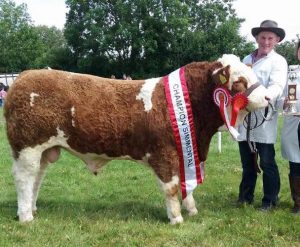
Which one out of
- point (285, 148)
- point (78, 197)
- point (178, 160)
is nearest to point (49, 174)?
point (78, 197)

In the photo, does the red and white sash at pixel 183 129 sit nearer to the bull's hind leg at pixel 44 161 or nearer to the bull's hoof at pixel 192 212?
the bull's hoof at pixel 192 212

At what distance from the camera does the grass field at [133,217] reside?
5.39 m

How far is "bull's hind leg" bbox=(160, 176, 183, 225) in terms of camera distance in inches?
231

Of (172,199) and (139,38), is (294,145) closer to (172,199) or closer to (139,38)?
(172,199)

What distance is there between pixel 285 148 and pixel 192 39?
39.1m

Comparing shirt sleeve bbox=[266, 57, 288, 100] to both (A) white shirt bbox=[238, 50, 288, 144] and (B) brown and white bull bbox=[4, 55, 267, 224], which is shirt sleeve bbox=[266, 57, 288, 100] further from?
(B) brown and white bull bbox=[4, 55, 267, 224]

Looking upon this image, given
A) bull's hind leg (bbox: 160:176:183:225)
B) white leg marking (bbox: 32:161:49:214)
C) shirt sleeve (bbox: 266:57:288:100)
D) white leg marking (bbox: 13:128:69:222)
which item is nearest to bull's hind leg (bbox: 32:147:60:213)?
white leg marking (bbox: 32:161:49:214)

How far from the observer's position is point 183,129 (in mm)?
5789

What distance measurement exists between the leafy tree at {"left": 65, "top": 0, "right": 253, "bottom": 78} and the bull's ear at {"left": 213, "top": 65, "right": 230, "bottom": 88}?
37471 mm

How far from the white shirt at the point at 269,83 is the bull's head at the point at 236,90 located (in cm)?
31

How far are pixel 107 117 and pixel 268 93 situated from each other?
1905 mm

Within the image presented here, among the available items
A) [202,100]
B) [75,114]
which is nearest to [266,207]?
[202,100]

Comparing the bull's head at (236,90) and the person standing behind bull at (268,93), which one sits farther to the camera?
the person standing behind bull at (268,93)

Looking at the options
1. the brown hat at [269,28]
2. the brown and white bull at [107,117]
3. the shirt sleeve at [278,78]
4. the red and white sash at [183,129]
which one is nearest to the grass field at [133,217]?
the brown and white bull at [107,117]
